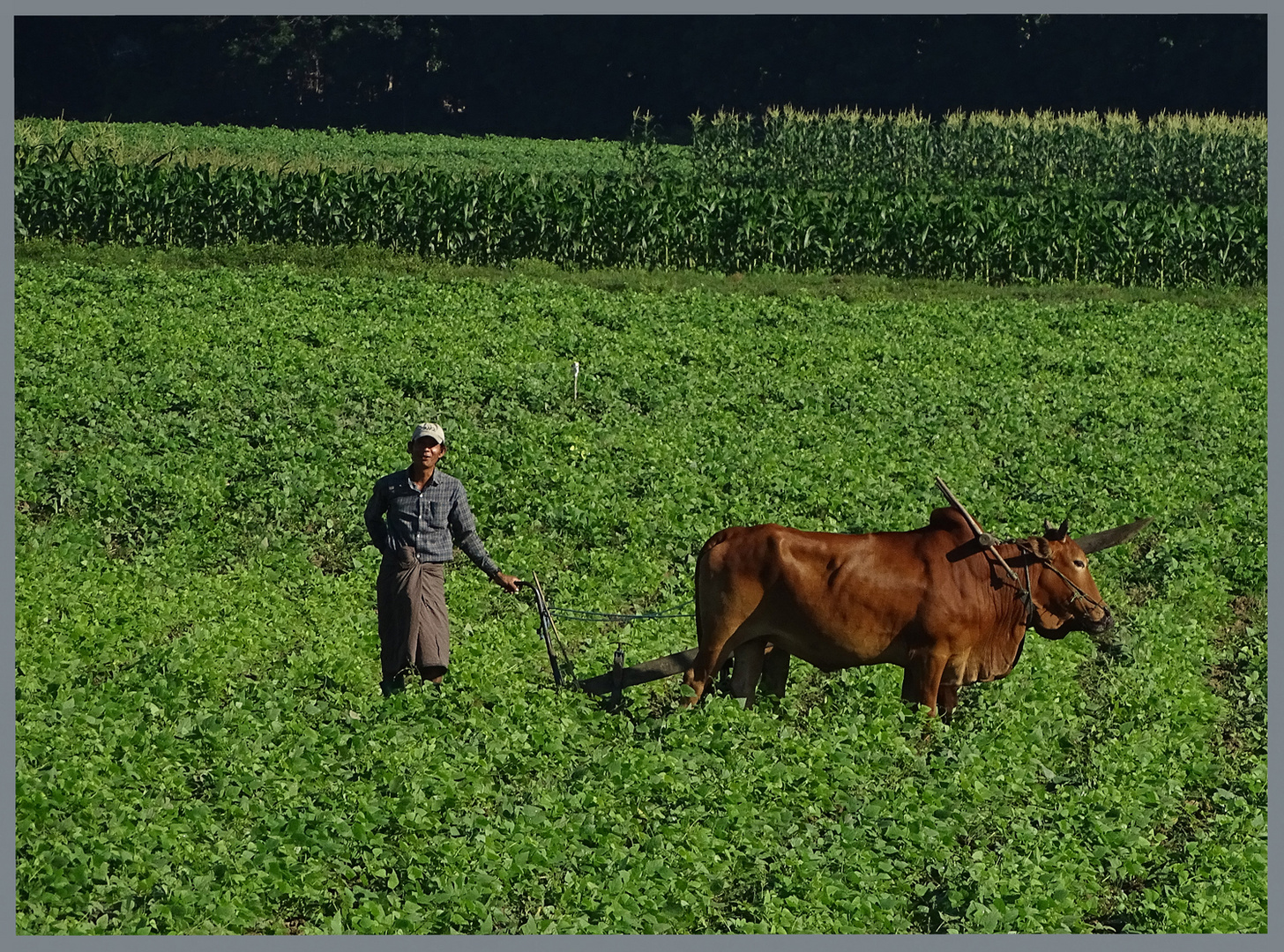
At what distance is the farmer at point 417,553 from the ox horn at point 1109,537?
13.0ft

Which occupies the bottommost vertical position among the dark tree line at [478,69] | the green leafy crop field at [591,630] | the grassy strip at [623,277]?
the green leafy crop field at [591,630]

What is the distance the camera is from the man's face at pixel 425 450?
32.5 feet

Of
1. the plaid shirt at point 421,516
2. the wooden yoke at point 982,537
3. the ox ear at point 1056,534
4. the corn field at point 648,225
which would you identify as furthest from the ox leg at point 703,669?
A: the corn field at point 648,225

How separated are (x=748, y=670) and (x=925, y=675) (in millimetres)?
1184

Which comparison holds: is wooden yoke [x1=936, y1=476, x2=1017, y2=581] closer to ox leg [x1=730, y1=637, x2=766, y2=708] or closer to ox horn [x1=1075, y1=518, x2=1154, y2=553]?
ox horn [x1=1075, y1=518, x2=1154, y2=553]

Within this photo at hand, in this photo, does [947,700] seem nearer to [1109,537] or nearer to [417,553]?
[1109,537]

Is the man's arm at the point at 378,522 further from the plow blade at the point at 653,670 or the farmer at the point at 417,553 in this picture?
the plow blade at the point at 653,670

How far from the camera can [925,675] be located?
10.4 metres

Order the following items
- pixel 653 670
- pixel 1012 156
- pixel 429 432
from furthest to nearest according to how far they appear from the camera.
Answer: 1. pixel 1012 156
2. pixel 653 670
3. pixel 429 432

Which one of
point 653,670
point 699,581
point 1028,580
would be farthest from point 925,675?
point 653,670

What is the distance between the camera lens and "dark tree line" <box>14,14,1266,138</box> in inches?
2889

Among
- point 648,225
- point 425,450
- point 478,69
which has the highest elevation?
point 478,69

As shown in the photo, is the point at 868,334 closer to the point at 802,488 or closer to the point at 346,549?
the point at 802,488

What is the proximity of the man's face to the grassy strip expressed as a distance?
1782 centimetres
